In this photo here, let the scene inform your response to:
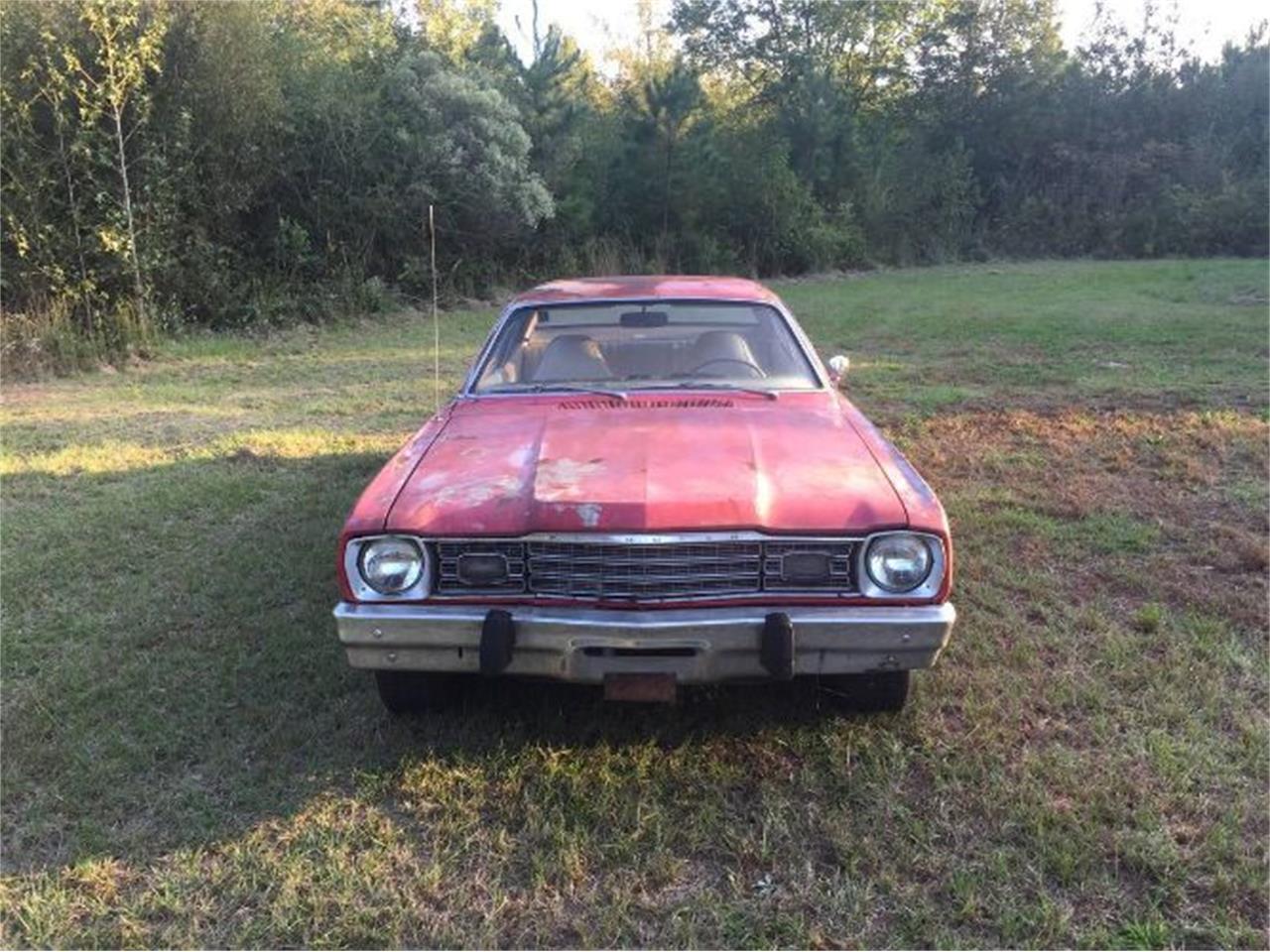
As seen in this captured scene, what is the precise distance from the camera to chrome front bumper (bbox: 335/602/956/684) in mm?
2809

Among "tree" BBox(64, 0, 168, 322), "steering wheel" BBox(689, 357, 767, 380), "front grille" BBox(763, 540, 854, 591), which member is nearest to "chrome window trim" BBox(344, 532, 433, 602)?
"front grille" BBox(763, 540, 854, 591)

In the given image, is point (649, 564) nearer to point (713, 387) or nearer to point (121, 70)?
point (713, 387)

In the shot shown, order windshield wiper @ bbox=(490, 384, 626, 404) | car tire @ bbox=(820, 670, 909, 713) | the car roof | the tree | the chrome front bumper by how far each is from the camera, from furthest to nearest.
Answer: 1. the tree
2. the car roof
3. windshield wiper @ bbox=(490, 384, 626, 404)
4. car tire @ bbox=(820, 670, 909, 713)
5. the chrome front bumper

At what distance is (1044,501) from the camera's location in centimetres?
567

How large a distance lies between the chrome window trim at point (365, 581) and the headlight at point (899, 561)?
1.29 metres

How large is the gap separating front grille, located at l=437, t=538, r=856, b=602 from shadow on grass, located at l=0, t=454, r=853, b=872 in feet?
2.12

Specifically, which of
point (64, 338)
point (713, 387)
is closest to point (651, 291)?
point (713, 387)

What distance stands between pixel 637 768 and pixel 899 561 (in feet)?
3.32

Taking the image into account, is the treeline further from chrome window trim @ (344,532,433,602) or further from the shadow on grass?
chrome window trim @ (344,532,433,602)

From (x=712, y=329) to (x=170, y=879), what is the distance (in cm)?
298

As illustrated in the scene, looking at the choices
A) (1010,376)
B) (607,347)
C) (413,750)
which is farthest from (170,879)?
(1010,376)

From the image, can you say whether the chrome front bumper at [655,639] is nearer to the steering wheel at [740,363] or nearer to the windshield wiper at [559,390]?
the windshield wiper at [559,390]

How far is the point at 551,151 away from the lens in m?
20.5

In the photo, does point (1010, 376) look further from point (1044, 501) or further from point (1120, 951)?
point (1120, 951)
